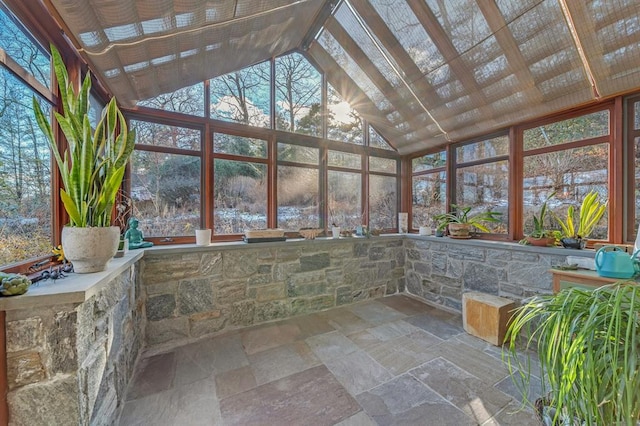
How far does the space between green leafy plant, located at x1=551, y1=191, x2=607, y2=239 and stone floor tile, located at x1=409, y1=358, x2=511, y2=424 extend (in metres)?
1.76

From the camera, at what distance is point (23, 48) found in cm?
135

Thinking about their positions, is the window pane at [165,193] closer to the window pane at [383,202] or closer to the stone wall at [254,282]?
the stone wall at [254,282]

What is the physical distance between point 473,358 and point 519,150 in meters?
2.39

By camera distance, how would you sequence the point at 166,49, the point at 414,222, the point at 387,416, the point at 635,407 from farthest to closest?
1. the point at 414,222
2. the point at 166,49
3. the point at 387,416
4. the point at 635,407

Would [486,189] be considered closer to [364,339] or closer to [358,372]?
[364,339]

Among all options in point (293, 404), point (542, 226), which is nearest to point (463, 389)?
point (293, 404)

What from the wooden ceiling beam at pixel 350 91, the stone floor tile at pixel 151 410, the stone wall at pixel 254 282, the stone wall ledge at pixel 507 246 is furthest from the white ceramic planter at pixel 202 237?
the stone wall ledge at pixel 507 246

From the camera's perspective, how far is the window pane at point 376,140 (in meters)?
3.97

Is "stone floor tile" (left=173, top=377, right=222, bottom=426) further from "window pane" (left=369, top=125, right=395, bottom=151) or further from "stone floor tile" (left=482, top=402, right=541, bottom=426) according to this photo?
"window pane" (left=369, top=125, right=395, bottom=151)

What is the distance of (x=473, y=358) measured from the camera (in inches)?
84.0

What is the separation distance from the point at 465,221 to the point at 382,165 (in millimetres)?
1524

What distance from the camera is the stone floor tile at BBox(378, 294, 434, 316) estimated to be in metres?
3.18

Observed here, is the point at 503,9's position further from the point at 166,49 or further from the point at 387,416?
the point at 387,416

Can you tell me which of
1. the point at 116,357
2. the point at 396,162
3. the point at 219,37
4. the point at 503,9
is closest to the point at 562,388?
the point at 116,357
